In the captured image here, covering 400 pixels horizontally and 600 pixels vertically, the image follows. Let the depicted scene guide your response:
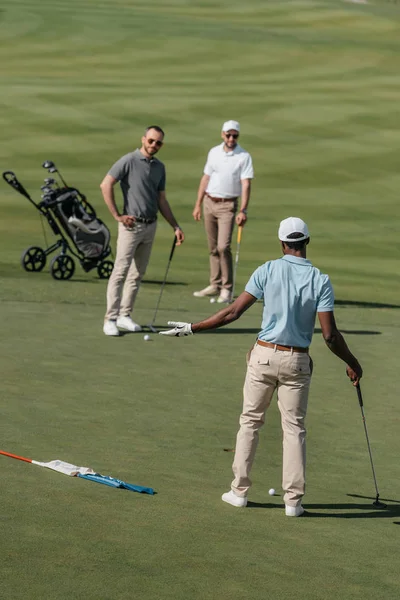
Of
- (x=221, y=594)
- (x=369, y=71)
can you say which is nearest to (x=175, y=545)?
(x=221, y=594)

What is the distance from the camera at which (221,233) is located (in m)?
16.7

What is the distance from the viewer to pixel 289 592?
20.3 feet

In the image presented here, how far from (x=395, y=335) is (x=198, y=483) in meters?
7.23

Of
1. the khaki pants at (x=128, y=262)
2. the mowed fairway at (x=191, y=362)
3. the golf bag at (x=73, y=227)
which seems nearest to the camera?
the mowed fairway at (x=191, y=362)

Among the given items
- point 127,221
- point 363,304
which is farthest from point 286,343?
point 363,304

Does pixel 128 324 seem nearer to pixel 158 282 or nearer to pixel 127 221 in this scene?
pixel 127 221

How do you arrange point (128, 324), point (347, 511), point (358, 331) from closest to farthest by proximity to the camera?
point (347, 511)
point (128, 324)
point (358, 331)

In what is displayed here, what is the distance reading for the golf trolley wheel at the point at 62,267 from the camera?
18.5 m

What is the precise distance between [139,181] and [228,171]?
10.4 feet

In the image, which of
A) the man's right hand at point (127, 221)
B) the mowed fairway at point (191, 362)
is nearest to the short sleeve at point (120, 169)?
the man's right hand at point (127, 221)

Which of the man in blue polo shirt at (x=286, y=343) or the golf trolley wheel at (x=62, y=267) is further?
the golf trolley wheel at (x=62, y=267)

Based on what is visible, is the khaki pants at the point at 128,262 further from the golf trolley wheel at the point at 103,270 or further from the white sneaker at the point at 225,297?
the golf trolley wheel at the point at 103,270

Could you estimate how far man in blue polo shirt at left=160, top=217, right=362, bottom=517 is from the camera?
7.52 meters

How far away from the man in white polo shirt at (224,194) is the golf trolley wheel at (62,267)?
99.5 inches
